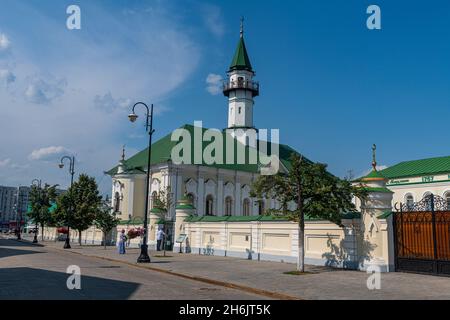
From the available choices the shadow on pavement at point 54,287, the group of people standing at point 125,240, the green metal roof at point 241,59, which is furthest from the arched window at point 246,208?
the shadow on pavement at point 54,287

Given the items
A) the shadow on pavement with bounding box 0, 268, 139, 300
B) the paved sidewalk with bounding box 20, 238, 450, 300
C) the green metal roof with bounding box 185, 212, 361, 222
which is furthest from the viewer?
the green metal roof with bounding box 185, 212, 361, 222

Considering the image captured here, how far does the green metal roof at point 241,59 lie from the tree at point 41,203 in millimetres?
33680

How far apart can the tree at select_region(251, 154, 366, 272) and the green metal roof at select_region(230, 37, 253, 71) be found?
43.7 meters

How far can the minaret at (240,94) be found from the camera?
198ft

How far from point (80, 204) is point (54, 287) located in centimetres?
3554

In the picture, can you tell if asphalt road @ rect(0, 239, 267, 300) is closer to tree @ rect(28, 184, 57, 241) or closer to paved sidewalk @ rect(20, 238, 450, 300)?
paved sidewalk @ rect(20, 238, 450, 300)

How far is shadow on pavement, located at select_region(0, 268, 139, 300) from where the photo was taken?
11352 mm

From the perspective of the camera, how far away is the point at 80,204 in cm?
4684

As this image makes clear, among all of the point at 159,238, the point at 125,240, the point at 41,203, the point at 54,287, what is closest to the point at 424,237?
the point at 54,287

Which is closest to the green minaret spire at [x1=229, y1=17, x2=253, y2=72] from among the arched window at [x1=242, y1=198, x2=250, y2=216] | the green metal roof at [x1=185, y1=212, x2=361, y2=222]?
the arched window at [x1=242, y1=198, x2=250, y2=216]

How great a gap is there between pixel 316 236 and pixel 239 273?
5941 mm

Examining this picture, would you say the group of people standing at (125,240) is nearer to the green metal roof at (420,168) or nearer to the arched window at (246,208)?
the arched window at (246,208)

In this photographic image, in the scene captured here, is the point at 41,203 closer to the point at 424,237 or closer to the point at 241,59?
the point at 241,59
